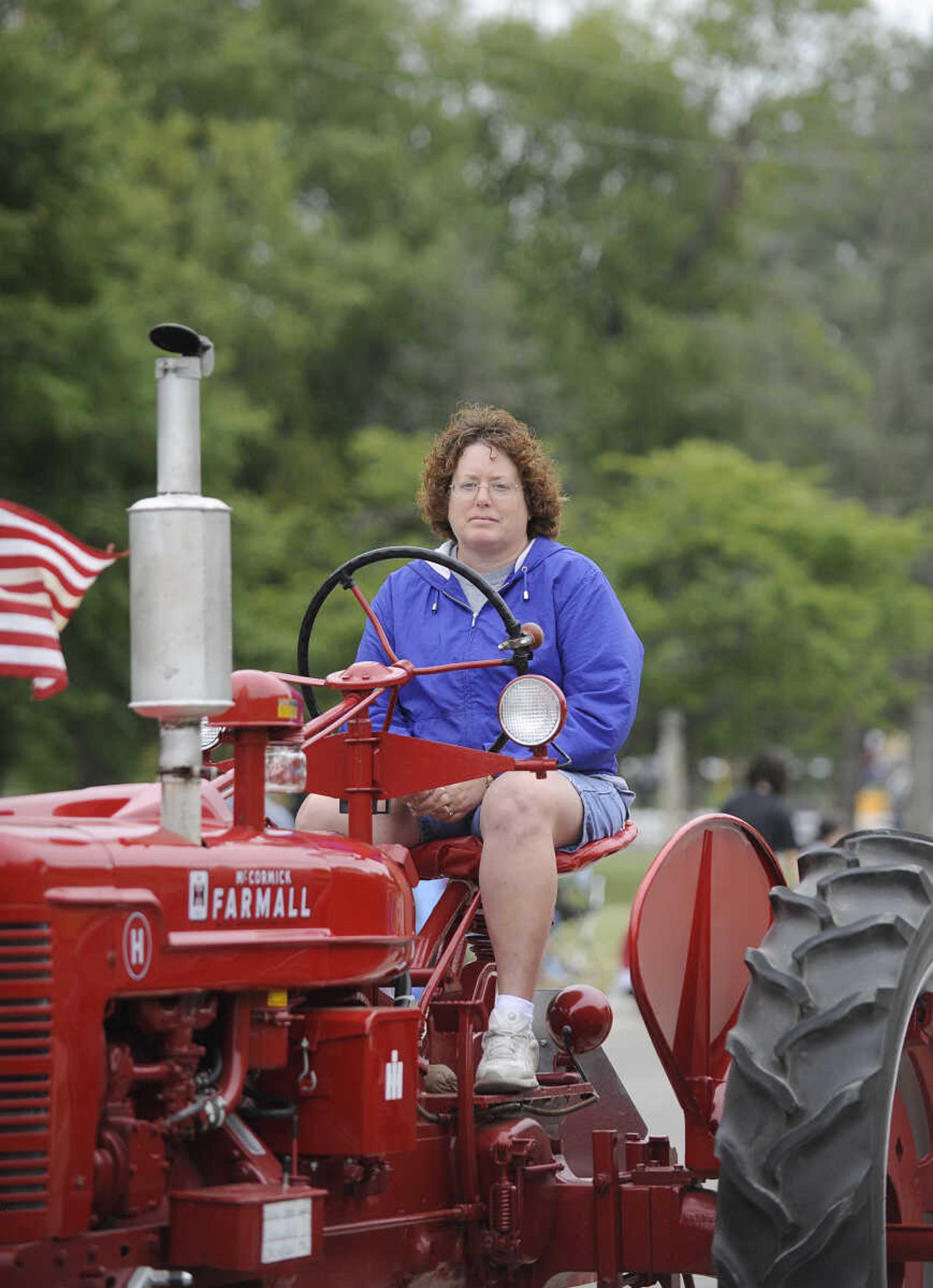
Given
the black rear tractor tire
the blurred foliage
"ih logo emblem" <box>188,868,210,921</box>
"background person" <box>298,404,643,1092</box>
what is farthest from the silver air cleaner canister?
the blurred foliage

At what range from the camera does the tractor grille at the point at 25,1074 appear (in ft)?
10.8

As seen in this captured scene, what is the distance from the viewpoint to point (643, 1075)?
11.5 metres

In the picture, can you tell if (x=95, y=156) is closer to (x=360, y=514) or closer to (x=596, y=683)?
(x=360, y=514)

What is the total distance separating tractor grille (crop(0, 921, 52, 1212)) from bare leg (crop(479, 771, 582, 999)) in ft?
4.60

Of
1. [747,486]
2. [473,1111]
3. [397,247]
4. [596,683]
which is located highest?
[397,247]

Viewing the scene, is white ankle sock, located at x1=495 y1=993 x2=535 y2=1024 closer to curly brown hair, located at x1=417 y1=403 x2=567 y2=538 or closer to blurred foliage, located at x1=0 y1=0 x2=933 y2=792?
curly brown hair, located at x1=417 y1=403 x2=567 y2=538

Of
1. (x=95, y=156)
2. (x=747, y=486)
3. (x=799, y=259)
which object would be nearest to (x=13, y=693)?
(x=95, y=156)

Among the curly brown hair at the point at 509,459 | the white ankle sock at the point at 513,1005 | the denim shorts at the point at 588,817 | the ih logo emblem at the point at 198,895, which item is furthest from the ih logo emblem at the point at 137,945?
the curly brown hair at the point at 509,459

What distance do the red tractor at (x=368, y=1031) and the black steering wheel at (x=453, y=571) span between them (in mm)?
15

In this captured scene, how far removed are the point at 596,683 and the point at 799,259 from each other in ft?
138

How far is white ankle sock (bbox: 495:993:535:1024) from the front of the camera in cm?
443

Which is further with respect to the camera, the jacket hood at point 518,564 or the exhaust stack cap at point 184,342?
the jacket hood at point 518,564

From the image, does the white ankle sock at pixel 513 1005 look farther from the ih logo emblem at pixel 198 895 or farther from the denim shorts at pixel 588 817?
the ih logo emblem at pixel 198 895

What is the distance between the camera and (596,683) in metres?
4.77
